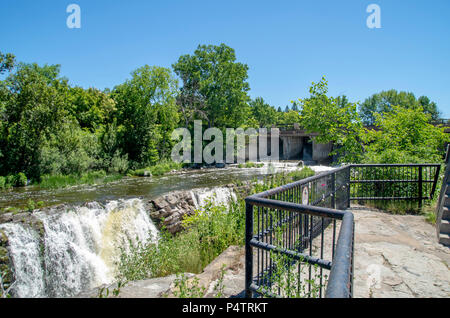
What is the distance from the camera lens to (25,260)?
7.02 meters

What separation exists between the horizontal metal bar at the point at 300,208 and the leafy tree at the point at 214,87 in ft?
103

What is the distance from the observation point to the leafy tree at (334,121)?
35.3 feet

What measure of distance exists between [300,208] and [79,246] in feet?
26.4

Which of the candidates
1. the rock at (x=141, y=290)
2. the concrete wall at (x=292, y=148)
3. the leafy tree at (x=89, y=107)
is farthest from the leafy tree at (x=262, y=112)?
the rock at (x=141, y=290)

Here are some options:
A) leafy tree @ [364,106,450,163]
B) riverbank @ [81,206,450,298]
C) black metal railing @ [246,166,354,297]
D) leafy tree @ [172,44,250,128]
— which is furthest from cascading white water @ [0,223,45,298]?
leafy tree @ [172,44,250,128]

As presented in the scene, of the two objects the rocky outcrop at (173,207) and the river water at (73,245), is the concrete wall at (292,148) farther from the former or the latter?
the river water at (73,245)

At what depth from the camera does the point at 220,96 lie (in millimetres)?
33969

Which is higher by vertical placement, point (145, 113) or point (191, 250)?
point (145, 113)

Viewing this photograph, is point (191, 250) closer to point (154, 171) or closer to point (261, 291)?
point (261, 291)

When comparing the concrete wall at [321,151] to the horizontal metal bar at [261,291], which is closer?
the horizontal metal bar at [261,291]

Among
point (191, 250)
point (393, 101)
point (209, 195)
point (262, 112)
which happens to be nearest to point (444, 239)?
point (191, 250)

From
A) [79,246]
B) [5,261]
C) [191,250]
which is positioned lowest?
[79,246]

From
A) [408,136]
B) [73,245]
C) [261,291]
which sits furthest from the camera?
[408,136]
